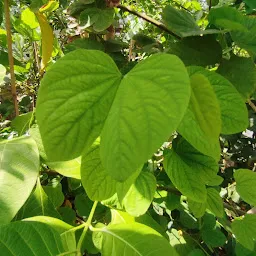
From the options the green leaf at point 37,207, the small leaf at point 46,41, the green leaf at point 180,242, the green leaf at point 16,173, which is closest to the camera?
the green leaf at point 16,173

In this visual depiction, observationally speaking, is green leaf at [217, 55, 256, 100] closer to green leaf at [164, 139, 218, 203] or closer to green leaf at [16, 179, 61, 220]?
green leaf at [164, 139, 218, 203]

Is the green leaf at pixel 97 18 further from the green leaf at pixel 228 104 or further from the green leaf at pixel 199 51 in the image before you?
the green leaf at pixel 228 104

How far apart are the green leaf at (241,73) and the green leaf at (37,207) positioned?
31cm

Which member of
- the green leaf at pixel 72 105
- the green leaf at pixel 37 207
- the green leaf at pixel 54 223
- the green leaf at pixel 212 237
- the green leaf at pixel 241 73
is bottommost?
the green leaf at pixel 212 237

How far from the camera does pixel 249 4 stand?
0.69 metres

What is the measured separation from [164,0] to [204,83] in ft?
7.09

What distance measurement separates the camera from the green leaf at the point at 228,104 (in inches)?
16.4

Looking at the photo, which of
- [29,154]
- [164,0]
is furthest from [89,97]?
[164,0]

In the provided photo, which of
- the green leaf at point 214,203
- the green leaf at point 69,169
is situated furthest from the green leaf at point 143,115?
the green leaf at point 214,203

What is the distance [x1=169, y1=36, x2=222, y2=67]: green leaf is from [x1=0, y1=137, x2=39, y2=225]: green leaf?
0.26 meters

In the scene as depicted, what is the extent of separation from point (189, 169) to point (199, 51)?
0.18 meters

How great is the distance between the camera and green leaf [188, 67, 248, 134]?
1.37ft

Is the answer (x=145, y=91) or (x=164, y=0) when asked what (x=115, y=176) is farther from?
(x=164, y=0)

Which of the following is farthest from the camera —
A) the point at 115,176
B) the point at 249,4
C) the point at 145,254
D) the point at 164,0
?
the point at 164,0
